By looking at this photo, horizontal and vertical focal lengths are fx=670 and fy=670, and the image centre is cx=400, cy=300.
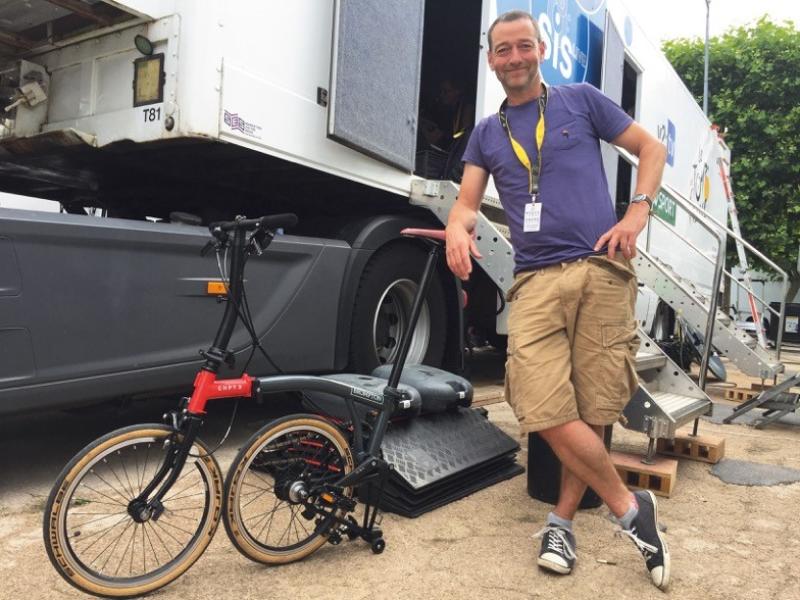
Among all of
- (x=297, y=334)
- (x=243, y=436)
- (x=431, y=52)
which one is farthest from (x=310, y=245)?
(x=431, y=52)

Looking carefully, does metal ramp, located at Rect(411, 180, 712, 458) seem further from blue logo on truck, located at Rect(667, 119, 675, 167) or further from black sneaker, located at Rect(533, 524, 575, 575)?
blue logo on truck, located at Rect(667, 119, 675, 167)

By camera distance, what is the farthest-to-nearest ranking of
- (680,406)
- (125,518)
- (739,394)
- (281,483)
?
(739,394)
(680,406)
(281,483)
(125,518)

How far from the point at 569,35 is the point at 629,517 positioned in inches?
161

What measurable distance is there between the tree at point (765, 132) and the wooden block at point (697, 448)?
16.3 m

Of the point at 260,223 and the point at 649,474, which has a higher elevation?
the point at 260,223

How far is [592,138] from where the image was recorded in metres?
2.34

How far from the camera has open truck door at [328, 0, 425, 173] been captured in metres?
3.28

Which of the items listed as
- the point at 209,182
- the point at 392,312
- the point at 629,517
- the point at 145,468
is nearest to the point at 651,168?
the point at 629,517

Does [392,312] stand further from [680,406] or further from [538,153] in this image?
[538,153]

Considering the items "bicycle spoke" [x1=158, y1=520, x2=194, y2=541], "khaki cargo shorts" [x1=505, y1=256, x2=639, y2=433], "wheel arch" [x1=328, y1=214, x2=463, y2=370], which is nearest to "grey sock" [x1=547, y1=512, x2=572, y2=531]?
"khaki cargo shorts" [x1=505, y1=256, x2=639, y2=433]

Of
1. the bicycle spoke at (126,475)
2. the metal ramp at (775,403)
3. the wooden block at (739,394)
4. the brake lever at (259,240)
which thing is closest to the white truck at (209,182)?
the metal ramp at (775,403)

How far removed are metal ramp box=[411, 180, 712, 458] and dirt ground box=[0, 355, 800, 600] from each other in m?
0.35

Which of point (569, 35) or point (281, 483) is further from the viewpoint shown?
point (569, 35)

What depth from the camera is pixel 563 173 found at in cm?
229
